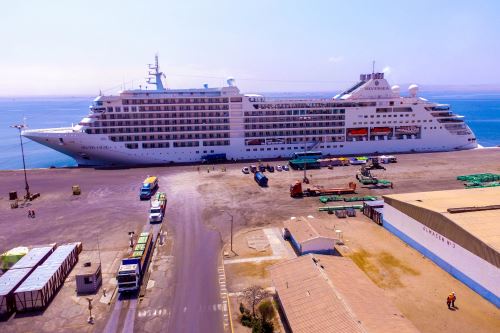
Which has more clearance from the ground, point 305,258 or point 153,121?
point 153,121

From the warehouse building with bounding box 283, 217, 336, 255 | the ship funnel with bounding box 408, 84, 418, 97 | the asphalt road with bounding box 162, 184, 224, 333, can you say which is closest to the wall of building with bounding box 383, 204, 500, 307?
the warehouse building with bounding box 283, 217, 336, 255

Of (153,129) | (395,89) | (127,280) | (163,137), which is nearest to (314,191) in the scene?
(127,280)

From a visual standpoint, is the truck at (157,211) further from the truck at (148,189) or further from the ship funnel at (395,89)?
the ship funnel at (395,89)

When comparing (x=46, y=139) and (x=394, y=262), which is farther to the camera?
(x=46, y=139)

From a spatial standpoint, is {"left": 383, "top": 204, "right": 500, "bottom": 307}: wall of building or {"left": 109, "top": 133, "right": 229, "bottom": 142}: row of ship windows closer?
{"left": 383, "top": 204, "right": 500, "bottom": 307}: wall of building

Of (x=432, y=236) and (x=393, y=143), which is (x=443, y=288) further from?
(x=393, y=143)

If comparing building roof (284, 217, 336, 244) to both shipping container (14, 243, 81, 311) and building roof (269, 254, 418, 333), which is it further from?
shipping container (14, 243, 81, 311)

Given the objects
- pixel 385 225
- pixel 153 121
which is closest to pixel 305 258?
pixel 385 225
